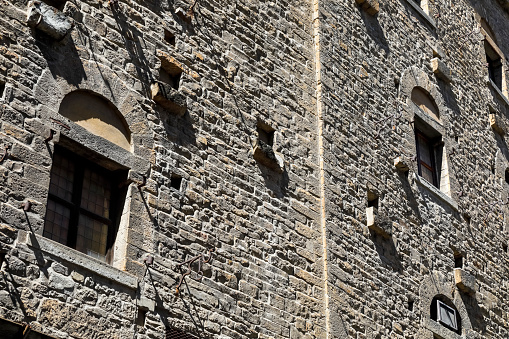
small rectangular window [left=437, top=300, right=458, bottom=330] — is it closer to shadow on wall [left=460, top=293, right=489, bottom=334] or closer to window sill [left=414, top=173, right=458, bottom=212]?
shadow on wall [left=460, top=293, right=489, bottom=334]

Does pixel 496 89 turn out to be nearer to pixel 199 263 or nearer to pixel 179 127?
pixel 179 127

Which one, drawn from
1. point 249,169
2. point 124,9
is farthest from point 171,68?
point 249,169

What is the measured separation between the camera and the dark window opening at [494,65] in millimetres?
19156

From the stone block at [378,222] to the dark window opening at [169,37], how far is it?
13.0 ft

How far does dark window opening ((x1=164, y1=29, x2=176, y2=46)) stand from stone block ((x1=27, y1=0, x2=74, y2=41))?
1.61 metres

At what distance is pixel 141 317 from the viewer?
28.9ft

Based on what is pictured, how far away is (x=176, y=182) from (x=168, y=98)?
39.1 inches

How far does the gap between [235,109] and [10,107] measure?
339 centimetres

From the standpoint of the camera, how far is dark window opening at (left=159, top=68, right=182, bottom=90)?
10.4 metres

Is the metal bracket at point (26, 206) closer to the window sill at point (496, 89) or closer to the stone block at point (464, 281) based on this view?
the stone block at point (464, 281)

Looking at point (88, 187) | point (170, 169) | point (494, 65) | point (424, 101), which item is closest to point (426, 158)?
point (424, 101)

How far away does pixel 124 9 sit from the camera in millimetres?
10234

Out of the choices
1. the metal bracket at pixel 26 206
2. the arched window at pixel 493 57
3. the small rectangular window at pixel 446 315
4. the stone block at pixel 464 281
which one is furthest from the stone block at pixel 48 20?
the arched window at pixel 493 57

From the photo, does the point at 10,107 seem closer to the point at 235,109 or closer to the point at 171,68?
the point at 171,68
